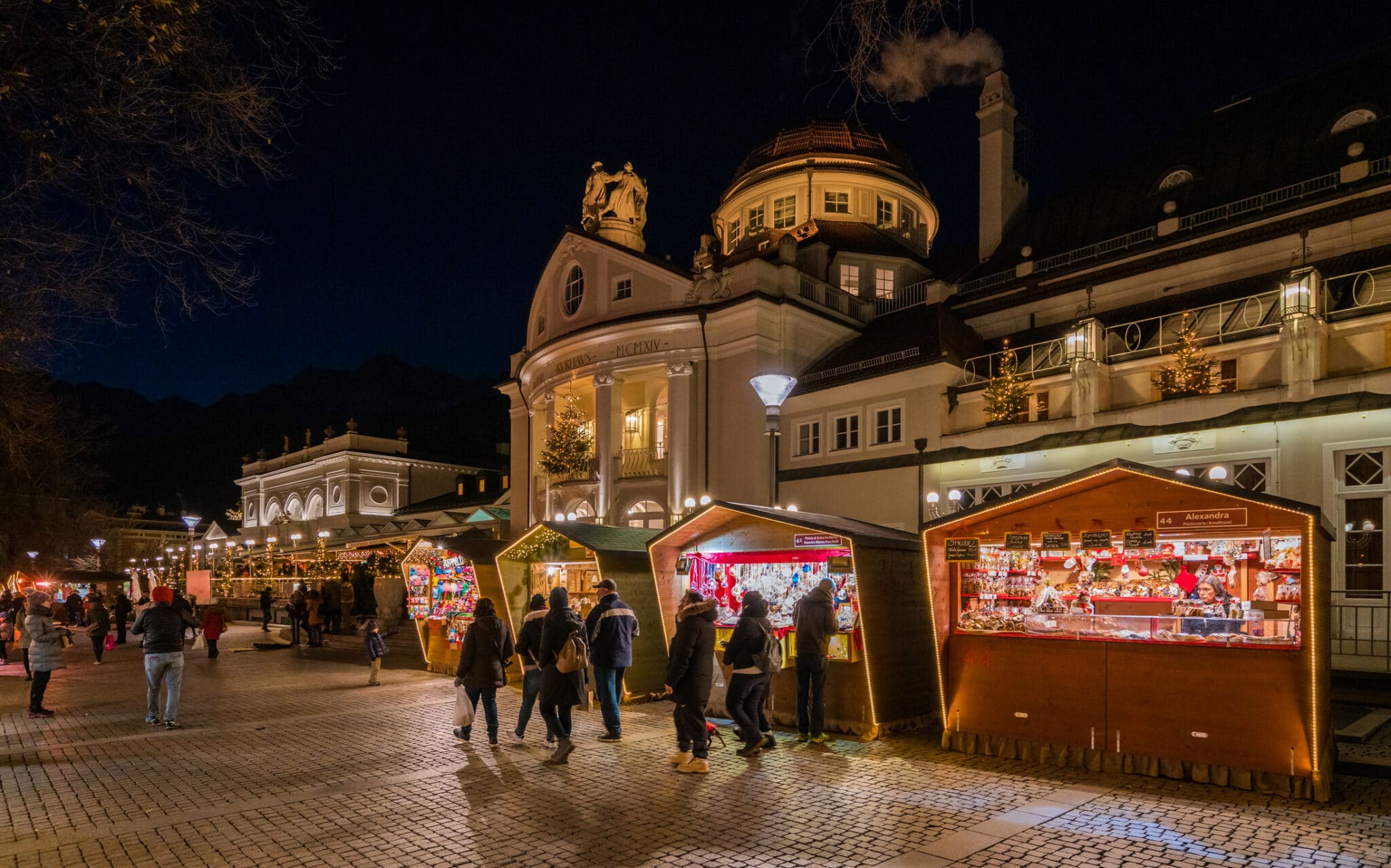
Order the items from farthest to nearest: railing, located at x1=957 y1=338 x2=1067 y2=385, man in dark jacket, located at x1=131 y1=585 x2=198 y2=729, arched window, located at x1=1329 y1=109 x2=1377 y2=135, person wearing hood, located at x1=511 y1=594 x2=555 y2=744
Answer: arched window, located at x1=1329 y1=109 x2=1377 y2=135 → railing, located at x1=957 y1=338 x2=1067 y2=385 → man in dark jacket, located at x1=131 y1=585 x2=198 y2=729 → person wearing hood, located at x1=511 y1=594 x2=555 y2=744

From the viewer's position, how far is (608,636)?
10969mm

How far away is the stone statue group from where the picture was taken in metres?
36.8

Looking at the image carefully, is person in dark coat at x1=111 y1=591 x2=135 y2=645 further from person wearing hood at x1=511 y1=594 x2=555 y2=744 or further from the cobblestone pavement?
person wearing hood at x1=511 y1=594 x2=555 y2=744

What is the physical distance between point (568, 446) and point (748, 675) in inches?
879

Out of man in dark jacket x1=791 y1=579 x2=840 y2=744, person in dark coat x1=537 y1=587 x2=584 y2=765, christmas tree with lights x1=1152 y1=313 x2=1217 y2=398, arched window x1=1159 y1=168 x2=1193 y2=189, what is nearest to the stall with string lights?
person in dark coat x1=537 y1=587 x2=584 y2=765

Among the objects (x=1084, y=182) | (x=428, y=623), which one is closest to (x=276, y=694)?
(x=428, y=623)

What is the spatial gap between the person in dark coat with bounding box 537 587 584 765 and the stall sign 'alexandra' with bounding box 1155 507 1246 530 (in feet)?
21.4

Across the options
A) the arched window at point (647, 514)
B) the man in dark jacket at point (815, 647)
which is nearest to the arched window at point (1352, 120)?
the man in dark jacket at point (815, 647)

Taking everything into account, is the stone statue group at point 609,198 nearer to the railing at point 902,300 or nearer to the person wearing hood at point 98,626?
the railing at point 902,300

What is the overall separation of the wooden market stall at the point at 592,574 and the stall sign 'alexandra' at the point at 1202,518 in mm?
7733

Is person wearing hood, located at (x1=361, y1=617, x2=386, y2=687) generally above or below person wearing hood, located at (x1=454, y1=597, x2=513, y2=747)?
below

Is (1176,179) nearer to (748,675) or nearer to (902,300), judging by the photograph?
(902,300)

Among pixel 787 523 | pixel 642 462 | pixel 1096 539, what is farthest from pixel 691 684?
pixel 642 462

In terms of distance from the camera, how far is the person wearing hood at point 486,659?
1107 cm
